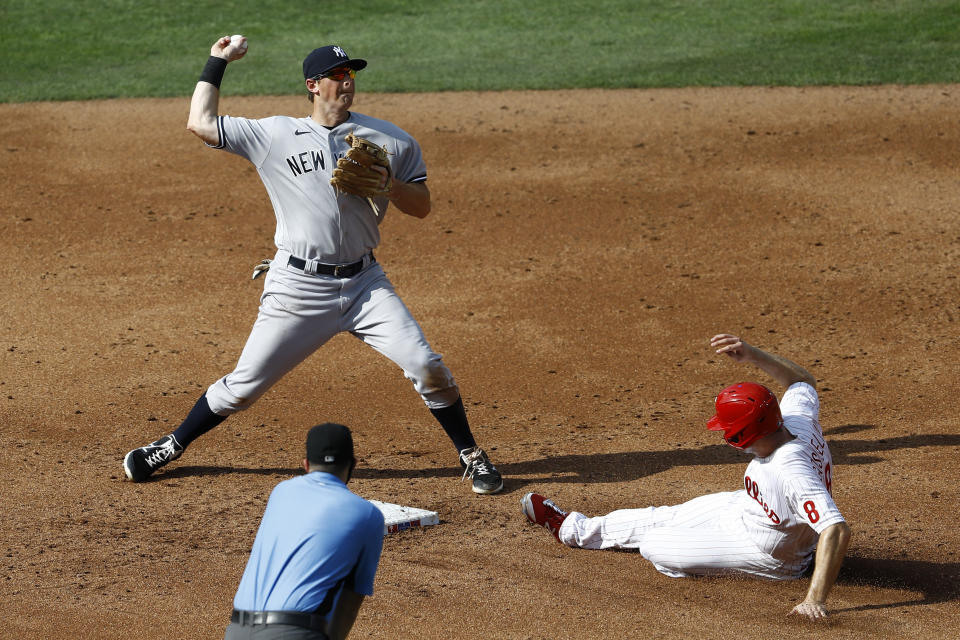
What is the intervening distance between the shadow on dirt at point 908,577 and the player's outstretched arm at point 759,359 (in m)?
0.85

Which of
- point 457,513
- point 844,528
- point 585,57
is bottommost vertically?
point 457,513

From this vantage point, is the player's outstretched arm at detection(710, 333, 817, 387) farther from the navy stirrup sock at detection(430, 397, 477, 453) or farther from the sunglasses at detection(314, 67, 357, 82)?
the sunglasses at detection(314, 67, 357, 82)

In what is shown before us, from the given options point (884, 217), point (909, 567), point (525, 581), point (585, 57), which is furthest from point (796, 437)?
point (585, 57)

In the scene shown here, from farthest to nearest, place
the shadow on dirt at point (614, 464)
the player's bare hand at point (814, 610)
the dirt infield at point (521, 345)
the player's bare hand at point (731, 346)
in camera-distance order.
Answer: the shadow on dirt at point (614, 464) < the player's bare hand at point (731, 346) < the dirt infield at point (521, 345) < the player's bare hand at point (814, 610)

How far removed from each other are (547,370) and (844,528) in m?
3.25

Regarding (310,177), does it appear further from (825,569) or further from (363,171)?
(825,569)

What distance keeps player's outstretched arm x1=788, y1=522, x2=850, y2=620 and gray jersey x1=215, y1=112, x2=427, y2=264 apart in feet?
8.47

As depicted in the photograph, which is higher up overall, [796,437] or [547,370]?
[796,437]

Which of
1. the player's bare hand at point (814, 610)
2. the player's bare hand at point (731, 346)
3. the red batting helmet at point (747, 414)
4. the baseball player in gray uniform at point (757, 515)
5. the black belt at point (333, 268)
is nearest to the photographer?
the player's bare hand at point (814, 610)

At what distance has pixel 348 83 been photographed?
220 inches

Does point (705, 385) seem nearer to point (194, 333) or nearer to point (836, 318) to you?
point (836, 318)

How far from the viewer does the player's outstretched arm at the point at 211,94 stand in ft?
18.0

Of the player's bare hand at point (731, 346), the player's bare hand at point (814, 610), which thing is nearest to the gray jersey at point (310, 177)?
the player's bare hand at point (731, 346)

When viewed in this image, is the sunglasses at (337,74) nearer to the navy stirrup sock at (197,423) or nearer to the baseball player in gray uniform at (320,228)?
the baseball player in gray uniform at (320,228)
